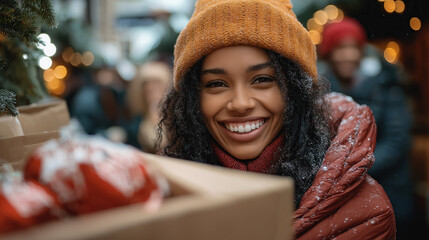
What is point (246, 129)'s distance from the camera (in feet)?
5.43

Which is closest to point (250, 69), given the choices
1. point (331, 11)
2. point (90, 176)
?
point (90, 176)

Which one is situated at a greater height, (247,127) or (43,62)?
(43,62)

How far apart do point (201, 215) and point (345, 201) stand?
979mm

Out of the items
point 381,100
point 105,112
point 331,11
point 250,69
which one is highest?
point 331,11

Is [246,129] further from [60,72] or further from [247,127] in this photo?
[60,72]

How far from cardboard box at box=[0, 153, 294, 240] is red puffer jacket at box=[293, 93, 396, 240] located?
67cm

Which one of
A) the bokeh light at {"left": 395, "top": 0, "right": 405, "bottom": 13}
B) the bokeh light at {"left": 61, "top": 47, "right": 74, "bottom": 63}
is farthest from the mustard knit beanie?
the bokeh light at {"left": 61, "top": 47, "right": 74, "bottom": 63}

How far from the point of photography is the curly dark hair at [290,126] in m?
1.66

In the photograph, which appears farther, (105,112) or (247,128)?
(105,112)

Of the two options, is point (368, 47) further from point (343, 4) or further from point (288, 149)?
point (288, 149)

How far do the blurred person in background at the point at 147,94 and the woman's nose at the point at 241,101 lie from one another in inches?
103

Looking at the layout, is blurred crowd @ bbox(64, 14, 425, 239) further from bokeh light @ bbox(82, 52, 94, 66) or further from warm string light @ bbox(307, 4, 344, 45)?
bokeh light @ bbox(82, 52, 94, 66)

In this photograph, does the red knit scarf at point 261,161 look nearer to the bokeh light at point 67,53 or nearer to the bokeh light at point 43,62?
the bokeh light at point 43,62

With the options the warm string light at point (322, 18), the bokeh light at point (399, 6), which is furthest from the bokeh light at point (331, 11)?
the bokeh light at point (399, 6)
